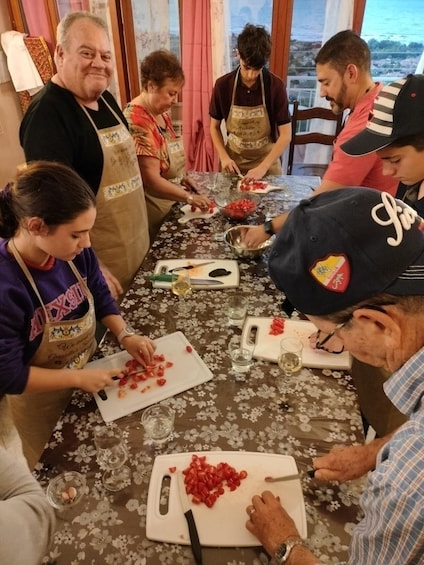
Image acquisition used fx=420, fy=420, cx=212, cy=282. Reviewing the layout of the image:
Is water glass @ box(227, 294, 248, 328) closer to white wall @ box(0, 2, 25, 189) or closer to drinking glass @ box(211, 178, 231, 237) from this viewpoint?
drinking glass @ box(211, 178, 231, 237)

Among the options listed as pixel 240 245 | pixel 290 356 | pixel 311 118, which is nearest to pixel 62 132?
pixel 240 245

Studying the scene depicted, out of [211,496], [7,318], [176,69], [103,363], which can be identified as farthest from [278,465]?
[176,69]

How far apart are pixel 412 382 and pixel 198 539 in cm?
56

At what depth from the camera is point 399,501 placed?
63 centimetres

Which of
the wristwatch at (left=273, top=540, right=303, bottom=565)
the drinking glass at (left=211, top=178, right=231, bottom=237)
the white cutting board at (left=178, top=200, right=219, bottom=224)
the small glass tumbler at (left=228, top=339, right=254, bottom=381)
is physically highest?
the wristwatch at (left=273, top=540, right=303, bottom=565)

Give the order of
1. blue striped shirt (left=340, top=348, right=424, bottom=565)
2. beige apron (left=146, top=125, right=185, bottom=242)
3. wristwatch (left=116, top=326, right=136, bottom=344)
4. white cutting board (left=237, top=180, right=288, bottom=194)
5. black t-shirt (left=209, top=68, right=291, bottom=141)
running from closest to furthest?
1. blue striped shirt (left=340, top=348, right=424, bottom=565)
2. wristwatch (left=116, top=326, right=136, bottom=344)
3. beige apron (left=146, top=125, right=185, bottom=242)
4. white cutting board (left=237, top=180, right=288, bottom=194)
5. black t-shirt (left=209, top=68, right=291, bottom=141)

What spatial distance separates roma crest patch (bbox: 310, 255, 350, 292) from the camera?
754mm

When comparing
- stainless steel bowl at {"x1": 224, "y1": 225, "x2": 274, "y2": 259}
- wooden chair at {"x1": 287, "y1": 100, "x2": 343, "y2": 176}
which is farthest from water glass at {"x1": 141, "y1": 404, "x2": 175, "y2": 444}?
wooden chair at {"x1": 287, "y1": 100, "x2": 343, "y2": 176}

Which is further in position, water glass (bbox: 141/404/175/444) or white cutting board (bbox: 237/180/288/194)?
white cutting board (bbox: 237/180/288/194)

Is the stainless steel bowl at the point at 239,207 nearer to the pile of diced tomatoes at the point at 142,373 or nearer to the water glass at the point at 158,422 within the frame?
the pile of diced tomatoes at the point at 142,373

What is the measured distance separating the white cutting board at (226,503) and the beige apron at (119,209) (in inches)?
49.7

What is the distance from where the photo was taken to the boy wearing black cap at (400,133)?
1.31m

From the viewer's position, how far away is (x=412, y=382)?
0.75 metres

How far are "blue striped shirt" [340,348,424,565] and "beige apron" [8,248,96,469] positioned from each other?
0.98 metres
